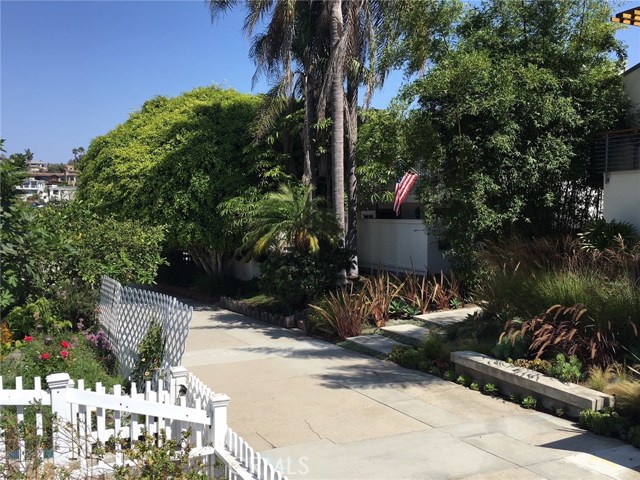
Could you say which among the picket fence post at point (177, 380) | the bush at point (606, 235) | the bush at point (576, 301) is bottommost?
the picket fence post at point (177, 380)

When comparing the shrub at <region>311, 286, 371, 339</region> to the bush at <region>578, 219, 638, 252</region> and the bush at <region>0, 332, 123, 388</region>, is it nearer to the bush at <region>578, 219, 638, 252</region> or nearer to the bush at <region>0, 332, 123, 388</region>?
the bush at <region>578, 219, 638, 252</region>

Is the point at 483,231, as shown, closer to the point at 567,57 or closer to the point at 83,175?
the point at 567,57

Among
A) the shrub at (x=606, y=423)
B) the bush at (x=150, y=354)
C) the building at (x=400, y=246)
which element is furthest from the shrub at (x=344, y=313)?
the shrub at (x=606, y=423)

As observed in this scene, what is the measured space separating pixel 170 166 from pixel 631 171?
11949mm

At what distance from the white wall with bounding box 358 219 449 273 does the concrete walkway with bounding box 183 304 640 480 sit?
5.14 meters

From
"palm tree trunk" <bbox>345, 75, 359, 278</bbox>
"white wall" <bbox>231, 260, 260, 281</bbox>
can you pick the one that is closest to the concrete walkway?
"palm tree trunk" <bbox>345, 75, 359, 278</bbox>

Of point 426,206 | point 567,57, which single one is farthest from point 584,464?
point 567,57

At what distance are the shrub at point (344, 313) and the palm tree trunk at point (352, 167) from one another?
9.94ft

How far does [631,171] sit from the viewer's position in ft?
34.2

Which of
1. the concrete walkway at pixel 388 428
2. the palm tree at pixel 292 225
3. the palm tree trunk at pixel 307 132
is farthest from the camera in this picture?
the palm tree trunk at pixel 307 132

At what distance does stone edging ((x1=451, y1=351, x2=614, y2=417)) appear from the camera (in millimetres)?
6250

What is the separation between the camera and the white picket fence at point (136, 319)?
19.7 ft

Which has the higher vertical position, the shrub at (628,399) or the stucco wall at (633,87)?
the stucco wall at (633,87)

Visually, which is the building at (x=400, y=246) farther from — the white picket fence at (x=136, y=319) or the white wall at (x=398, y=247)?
the white picket fence at (x=136, y=319)
